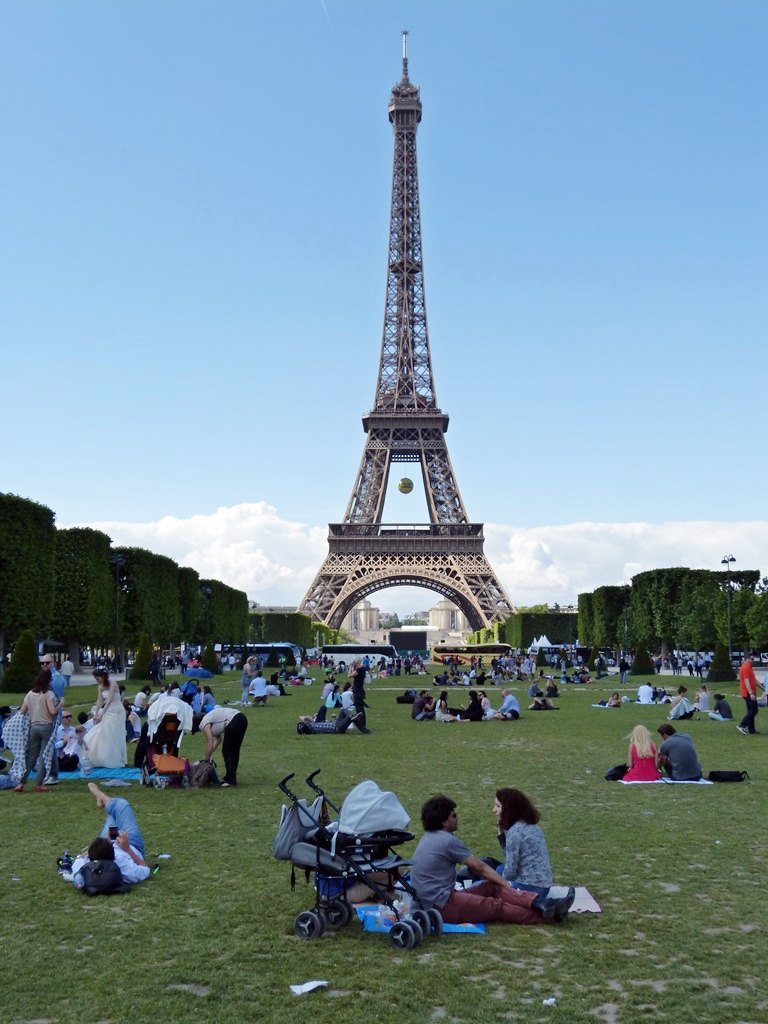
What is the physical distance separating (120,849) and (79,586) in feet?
150

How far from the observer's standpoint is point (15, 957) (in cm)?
696

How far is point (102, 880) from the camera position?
875 centimetres

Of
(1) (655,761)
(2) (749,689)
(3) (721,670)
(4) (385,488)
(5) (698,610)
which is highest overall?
(4) (385,488)

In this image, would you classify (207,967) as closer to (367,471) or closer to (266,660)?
(266,660)

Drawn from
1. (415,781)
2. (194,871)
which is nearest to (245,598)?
(415,781)

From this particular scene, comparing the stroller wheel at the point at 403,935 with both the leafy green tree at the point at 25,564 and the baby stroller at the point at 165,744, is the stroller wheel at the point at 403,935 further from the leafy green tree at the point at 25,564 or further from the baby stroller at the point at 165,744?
the leafy green tree at the point at 25,564

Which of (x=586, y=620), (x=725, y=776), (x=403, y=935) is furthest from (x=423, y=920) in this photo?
(x=586, y=620)

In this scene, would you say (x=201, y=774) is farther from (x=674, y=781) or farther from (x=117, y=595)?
(x=117, y=595)

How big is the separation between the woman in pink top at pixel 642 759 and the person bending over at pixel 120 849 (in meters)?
7.91

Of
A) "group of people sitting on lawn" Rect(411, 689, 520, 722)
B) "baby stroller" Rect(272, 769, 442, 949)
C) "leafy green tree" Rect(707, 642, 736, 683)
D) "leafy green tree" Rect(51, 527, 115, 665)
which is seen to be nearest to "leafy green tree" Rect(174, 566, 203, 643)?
"leafy green tree" Rect(51, 527, 115, 665)

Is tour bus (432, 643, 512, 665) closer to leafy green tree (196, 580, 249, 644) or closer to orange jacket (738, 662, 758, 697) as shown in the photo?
leafy green tree (196, 580, 249, 644)

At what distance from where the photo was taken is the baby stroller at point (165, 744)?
15.0 meters

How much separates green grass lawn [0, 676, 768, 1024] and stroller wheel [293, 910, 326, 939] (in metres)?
0.09

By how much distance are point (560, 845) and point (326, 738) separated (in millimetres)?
12673
